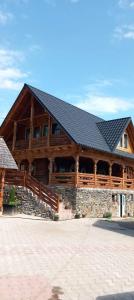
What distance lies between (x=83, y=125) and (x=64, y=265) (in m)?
18.3

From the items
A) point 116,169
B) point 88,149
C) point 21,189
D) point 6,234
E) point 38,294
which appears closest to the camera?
point 38,294

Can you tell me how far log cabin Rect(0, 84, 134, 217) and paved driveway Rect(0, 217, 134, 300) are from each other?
8523 mm

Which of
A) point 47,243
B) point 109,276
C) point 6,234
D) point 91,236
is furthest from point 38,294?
point 91,236

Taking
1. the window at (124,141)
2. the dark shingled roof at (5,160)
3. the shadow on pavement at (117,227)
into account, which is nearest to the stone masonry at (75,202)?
the shadow on pavement at (117,227)

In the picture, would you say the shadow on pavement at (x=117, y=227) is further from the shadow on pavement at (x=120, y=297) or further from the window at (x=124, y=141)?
the window at (x=124, y=141)

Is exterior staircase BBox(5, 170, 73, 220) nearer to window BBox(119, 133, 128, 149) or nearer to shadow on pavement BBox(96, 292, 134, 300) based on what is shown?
window BBox(119, 133, 128, 149)

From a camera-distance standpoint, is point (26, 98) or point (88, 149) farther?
point (26, 98)

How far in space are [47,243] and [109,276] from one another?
164 inches

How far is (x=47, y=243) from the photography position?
1191 cm

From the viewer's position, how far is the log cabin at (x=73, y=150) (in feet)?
75.8

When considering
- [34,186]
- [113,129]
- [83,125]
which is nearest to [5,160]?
[34,186]

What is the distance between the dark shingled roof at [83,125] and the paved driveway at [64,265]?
30.8 feet

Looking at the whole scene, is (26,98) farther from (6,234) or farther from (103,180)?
(6,234)

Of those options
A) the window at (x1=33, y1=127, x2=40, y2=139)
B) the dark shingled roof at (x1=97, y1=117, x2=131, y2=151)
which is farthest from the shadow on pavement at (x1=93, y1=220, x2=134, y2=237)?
the window at (x1=33, y1=127, x2=40, y2=139)
